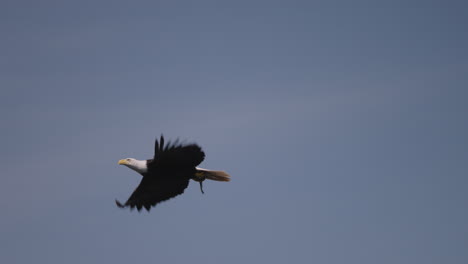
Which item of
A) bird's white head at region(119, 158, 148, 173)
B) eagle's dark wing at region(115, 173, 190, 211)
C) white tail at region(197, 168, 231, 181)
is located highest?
white tail at region(197, 168, 231, 181)

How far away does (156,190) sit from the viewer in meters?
23.5

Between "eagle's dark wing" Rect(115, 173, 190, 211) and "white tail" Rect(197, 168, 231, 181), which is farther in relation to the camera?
"white tail" Rect(197, 168, 231, 181)

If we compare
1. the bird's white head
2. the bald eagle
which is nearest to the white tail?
the bald eagle

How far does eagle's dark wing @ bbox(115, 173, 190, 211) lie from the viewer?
23422mm

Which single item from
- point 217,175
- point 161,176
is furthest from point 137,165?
point 217,175

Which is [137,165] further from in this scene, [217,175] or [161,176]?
[217,175]

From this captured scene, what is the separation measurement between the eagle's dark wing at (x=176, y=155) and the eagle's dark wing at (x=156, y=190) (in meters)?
0.65

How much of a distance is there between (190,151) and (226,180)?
9.05ft

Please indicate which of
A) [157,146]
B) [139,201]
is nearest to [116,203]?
[139,201]

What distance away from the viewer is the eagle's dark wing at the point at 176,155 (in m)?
22.1

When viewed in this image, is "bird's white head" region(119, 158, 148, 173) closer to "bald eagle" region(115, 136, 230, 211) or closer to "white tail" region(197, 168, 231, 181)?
"bald eagle" region(115, 136, 230, 211)

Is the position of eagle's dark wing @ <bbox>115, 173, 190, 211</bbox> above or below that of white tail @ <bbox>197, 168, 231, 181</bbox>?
below

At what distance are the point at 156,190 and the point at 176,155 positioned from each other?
1790 millimetres

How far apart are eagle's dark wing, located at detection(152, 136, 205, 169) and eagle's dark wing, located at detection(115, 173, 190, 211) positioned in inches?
25.5
